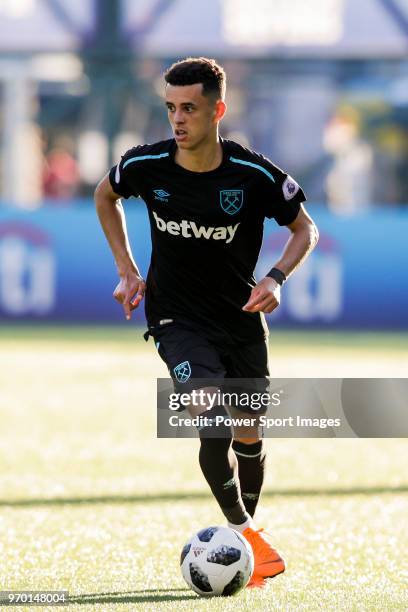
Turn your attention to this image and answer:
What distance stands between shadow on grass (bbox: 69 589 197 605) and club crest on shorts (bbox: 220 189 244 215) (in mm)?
1547

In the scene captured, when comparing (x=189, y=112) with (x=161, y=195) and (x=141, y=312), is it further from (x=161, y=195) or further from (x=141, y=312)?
(x=141, y=312)

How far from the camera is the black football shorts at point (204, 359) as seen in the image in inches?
226

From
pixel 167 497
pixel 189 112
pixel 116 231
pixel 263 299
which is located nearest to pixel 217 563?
pixel 263 299

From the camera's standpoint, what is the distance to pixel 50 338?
651 inches

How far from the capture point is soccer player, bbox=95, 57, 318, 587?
18.9 ft

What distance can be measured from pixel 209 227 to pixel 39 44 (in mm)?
15831

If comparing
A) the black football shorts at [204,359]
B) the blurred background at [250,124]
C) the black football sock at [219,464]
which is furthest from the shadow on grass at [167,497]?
the blurred background at [250,124]

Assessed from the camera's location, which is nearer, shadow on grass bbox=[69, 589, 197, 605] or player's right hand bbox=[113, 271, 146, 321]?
shadow on grass bbox=[69, 589, 197, 605]

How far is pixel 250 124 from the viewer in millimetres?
27250

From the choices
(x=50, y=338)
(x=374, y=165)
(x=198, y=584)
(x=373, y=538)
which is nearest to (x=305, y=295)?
(x=50, y=338)

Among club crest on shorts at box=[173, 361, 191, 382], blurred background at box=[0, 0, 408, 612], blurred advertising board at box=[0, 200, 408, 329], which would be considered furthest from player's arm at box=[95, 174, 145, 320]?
blurred advertising board at box=[0, 200, 408, 329]

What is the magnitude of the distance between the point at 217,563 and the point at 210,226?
1.38 m

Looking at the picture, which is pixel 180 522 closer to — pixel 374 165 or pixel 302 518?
pixel 302 518

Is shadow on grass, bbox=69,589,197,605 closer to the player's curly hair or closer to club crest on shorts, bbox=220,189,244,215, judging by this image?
club crest on shorts, bbox=220,189,244,215
